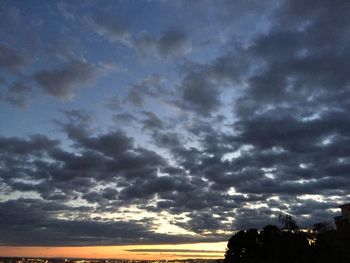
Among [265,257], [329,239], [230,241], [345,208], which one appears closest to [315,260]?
[329,239]

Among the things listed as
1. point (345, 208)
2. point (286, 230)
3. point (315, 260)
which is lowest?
point (315, 260)

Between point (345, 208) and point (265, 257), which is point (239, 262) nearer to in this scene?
point (265, 257)

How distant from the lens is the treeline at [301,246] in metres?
74.1

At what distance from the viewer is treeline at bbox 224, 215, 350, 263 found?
74125 millimetres

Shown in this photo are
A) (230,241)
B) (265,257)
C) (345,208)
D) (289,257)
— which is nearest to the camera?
(289,257)

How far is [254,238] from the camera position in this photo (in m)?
117

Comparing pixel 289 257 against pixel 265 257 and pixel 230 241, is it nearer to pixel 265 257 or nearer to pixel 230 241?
pixel 265 257

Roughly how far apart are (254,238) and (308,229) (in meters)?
23.9

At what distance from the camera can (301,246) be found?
274 ft

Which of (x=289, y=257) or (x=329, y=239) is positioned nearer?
(x=329, y=239)

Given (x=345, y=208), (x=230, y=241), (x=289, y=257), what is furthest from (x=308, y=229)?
(x=345, y=208)

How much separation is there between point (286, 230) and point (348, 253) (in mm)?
21987

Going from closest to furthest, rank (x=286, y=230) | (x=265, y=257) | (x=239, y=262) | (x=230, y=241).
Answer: (x=286, y=230) → (x=265, y=257) → (x=239, y=262) → (x=230, y=241)

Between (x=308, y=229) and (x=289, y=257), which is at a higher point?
(x=308, y=229)
